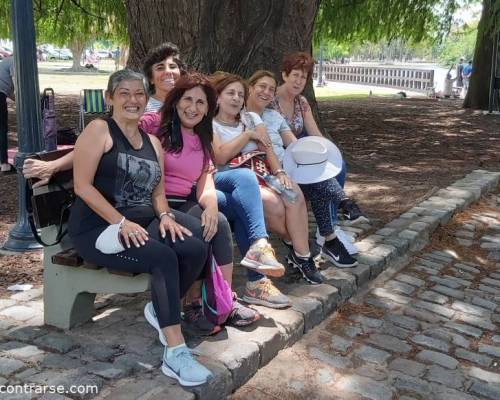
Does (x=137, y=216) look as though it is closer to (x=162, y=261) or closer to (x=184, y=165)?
(x=162, y=261)

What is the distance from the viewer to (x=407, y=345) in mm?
3881

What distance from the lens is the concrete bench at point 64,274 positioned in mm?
3326

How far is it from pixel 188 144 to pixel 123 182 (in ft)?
2.02

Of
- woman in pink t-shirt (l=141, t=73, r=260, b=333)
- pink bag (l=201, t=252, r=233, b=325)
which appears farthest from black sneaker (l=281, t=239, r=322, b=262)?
pink bag (l=201, t=252, r=233, b=325)

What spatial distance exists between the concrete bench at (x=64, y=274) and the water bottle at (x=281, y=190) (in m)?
1.39

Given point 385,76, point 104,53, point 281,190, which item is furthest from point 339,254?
point 104,53

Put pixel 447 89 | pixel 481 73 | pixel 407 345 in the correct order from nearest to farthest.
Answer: pixel 407 345 < pixel 481 73 < pixel 447 89

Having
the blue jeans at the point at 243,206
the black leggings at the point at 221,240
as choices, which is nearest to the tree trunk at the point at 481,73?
the blue jeans at the point at 243,206

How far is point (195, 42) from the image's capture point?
6.84 metres

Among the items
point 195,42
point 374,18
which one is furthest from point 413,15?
point 195,42

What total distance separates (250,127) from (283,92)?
32.4 inches

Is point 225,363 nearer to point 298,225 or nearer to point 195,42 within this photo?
point 298,225

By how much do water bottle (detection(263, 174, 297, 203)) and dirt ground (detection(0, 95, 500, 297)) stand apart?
5.91 ft

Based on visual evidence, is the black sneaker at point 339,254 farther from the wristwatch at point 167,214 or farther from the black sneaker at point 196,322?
the wristwatch at point 167,214
